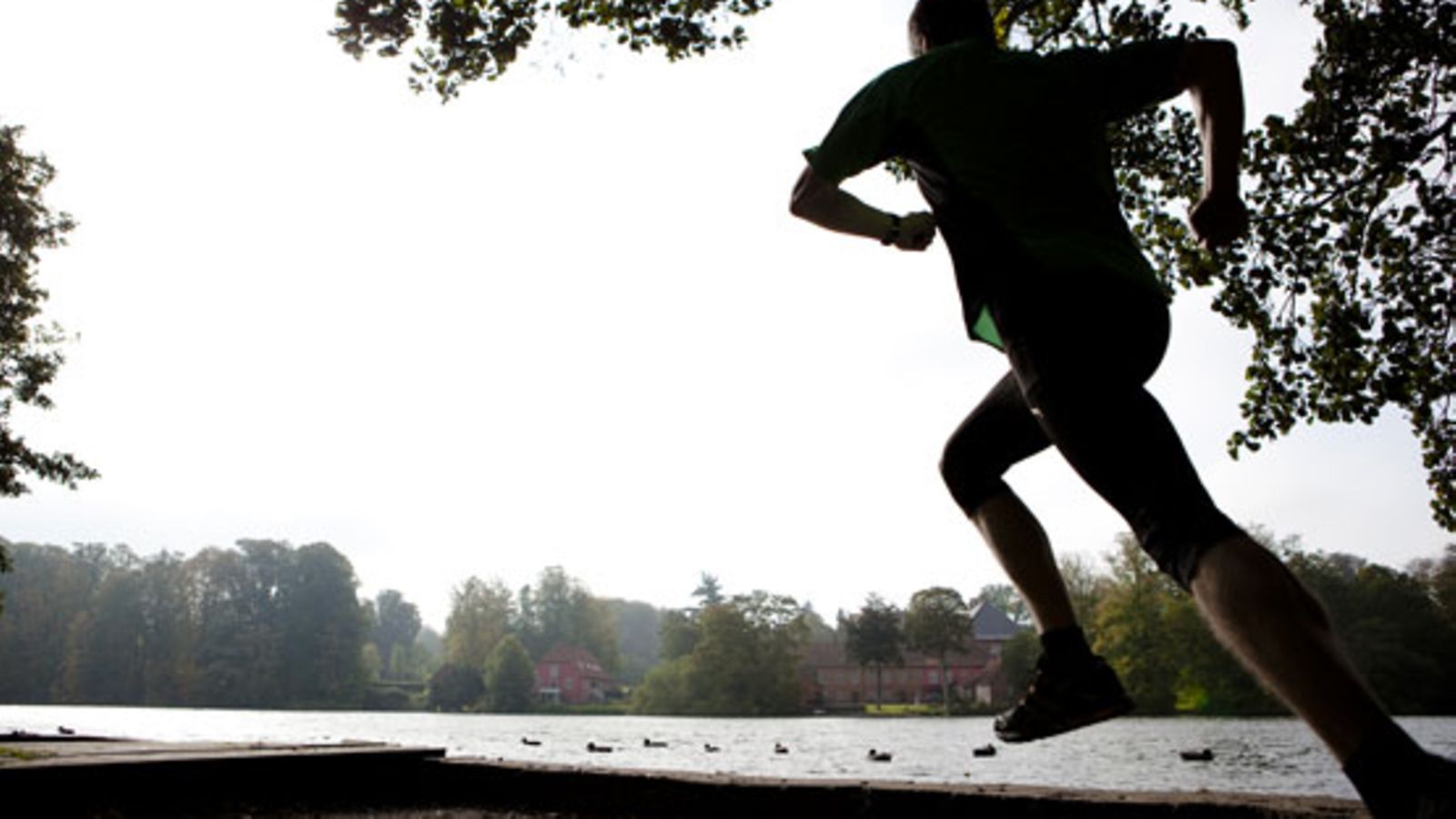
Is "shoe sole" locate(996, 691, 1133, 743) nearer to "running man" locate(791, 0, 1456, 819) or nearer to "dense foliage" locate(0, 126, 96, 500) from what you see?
"running man" locate(791, 0, 1456, 819)

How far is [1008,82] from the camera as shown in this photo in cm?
211

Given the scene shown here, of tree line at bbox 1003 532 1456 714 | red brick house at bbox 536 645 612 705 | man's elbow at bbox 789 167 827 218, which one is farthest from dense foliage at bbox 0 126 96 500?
red brick house at bbox 536 645 612 705

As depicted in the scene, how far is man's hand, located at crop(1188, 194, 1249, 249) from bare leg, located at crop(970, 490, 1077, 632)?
836 mm

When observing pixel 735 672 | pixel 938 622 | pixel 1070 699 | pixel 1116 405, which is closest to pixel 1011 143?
pixel 1116 405

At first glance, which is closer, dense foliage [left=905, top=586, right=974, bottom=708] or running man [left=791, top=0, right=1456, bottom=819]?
running man [left=791, top=0, right=1456, bottom=819]

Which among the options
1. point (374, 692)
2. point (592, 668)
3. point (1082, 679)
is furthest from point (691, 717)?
point (1082, 679)

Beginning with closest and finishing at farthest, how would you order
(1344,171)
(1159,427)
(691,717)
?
1. (1159,427)
2. (1344,171)
3. (691,717)

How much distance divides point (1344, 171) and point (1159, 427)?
10964mm

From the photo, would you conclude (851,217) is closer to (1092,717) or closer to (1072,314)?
(1072,314)

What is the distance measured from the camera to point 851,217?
246cm

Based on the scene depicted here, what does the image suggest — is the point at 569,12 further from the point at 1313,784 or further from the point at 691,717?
the point at 691,717

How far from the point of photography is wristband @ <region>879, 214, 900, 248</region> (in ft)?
8.34

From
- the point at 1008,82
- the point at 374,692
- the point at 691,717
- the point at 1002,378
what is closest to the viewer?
A: the point at 1008,82

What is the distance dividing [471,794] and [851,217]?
379 cm
